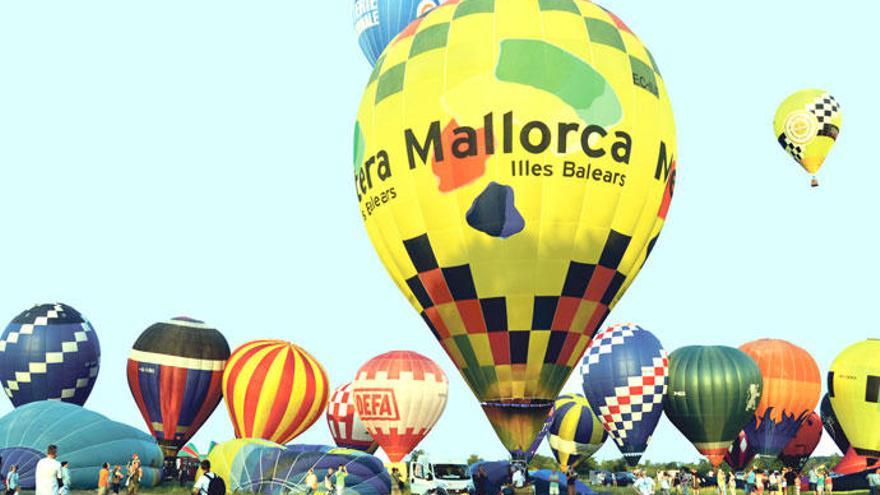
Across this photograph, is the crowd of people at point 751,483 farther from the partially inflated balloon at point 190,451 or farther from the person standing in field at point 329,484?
the partially inflated balloon at point 190,451

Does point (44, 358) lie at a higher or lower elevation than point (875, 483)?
higher

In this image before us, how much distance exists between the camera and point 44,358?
33.3 m

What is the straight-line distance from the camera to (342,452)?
24094mm

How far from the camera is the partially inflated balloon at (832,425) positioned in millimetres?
36844

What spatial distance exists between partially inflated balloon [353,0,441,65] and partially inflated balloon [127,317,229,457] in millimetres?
10963

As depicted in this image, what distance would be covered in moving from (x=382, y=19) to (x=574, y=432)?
53.7 ft

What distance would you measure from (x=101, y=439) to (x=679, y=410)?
714 inches

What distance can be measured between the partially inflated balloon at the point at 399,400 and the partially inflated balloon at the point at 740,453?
10632 millimetres

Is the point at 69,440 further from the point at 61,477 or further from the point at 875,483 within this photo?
the point at 875,483

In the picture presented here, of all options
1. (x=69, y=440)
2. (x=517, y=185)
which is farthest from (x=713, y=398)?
(x=69, y=440)

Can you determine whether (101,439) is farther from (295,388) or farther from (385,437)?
(385,437)

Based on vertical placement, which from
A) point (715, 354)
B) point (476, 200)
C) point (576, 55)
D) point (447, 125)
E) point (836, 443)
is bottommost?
point (836, 443)

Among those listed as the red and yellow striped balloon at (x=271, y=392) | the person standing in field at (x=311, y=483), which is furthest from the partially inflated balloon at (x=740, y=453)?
the person standing in field at (x=311, y=483)

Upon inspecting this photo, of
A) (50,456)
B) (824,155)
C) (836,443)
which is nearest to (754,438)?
(836,443)
